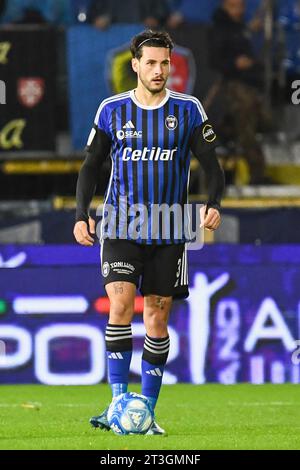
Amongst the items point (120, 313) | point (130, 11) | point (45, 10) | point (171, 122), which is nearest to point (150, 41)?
point (171, 122)

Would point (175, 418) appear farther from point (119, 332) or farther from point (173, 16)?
point (173, 16)

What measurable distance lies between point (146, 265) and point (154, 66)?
1014mm

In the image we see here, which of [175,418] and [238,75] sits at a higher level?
[238,75]

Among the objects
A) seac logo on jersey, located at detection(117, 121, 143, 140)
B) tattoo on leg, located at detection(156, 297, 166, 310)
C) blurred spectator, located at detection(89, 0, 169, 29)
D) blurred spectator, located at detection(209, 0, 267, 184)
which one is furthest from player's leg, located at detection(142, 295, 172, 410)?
blurred spectator, located at detection(89, 0, 169, 29)

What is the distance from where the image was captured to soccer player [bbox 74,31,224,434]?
23.3ft

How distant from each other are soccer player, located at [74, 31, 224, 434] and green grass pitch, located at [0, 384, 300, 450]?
0.40m

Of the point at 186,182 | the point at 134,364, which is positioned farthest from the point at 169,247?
the point at 134,364

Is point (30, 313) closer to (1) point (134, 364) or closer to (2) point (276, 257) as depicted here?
(1) point (134, 364)

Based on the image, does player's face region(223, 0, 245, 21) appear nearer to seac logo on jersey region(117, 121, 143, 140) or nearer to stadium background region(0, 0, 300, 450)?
stadium background region(0, 0, 300, 450)

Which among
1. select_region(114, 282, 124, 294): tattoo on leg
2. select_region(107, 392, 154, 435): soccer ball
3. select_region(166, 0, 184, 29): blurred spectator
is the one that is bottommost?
select_region(107, 392, 154, 435): soccer ball

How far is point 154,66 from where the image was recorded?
7059 mm

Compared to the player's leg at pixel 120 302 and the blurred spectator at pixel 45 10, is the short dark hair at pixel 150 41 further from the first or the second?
the blurred spectator at pixel 45 10

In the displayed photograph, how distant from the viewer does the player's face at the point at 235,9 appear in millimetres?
15413

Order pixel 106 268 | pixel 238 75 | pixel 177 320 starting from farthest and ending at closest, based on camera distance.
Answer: pixel 238 75 → pixel 177 320 → pixel 106 268
